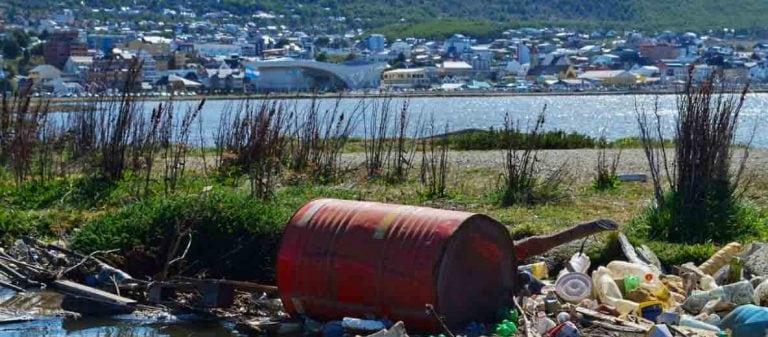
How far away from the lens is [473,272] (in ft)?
26.7

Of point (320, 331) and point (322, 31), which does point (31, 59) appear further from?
point (320, 331)

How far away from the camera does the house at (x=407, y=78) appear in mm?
104750

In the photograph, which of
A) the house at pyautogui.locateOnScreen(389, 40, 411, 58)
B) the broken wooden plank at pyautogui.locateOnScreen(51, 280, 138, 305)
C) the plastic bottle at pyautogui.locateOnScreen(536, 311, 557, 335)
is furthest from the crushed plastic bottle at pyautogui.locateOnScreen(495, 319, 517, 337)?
the house at pyautogui.locateOnScreen(389, 40, 411, 58)

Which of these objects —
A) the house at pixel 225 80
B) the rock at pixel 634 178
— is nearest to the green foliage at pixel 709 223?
the rock at pixel 634 178

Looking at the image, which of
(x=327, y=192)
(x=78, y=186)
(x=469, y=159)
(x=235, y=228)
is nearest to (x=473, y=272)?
(x=235, y=228)

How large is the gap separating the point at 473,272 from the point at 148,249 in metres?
3.36

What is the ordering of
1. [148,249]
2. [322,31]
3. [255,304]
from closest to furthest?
[255,304]
[148,249]
[322,31]

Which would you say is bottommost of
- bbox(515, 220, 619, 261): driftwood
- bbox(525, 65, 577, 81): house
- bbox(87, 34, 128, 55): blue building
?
bbox(525, 65, 577, 81): house

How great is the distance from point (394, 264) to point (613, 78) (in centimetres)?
10012

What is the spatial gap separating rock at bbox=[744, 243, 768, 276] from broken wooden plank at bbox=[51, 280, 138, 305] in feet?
15.6

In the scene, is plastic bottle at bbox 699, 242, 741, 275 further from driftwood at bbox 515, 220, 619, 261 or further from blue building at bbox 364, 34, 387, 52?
blue building at bbox 364, 34, 387, 52

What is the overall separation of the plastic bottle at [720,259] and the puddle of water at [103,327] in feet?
12.2

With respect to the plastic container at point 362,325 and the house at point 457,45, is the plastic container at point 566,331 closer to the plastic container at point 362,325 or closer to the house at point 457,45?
the plastic container at point 362,325

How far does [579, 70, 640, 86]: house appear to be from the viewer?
106m
